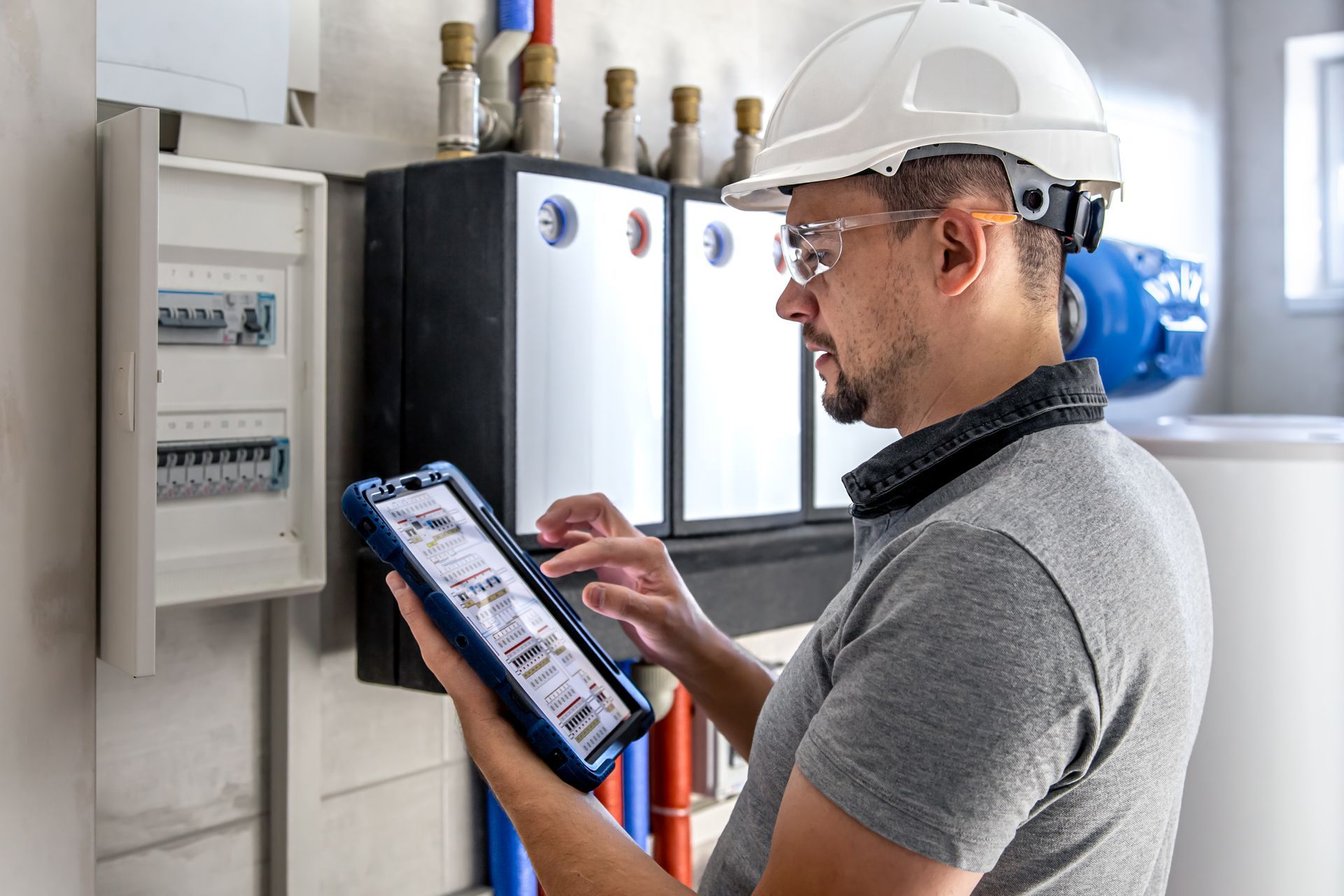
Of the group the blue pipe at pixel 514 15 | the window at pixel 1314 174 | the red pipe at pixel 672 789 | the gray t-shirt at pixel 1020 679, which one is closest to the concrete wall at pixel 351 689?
the blue pipe at pixel 514 15

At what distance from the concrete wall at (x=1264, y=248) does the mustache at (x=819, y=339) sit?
2.13 meters

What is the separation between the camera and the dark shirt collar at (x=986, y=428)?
0.76 meters

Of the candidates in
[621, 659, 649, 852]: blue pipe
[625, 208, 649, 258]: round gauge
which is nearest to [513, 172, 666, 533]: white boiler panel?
[625, 208, 649, 258]: round gauge

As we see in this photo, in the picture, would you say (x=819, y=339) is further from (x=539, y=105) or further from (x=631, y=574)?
(x=539, y=105)

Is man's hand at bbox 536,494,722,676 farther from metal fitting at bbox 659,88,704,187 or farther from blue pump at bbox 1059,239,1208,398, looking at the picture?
blue pump at bbox 1059,239,1208,398

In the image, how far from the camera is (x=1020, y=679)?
0.60 metres

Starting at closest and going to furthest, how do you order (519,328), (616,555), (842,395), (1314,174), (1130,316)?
(842,395), (616,555), (519,328), (1130,316), (1314,174)

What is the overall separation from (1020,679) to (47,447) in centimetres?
68

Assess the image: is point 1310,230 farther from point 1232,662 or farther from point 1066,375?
point 1066,375

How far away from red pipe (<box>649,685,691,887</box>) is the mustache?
75cm

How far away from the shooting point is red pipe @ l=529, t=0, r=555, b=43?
1367mm

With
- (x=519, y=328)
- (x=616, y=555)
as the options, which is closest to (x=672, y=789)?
(x=616, y=555)

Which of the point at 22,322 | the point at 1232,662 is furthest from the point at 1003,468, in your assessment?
the point at 1232,662

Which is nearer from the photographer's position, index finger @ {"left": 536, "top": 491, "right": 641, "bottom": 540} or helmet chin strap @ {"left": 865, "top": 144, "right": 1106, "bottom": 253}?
helmet chin strap @ {"left": 865, "top": 144, "right": 1106, "bottom": 253}
